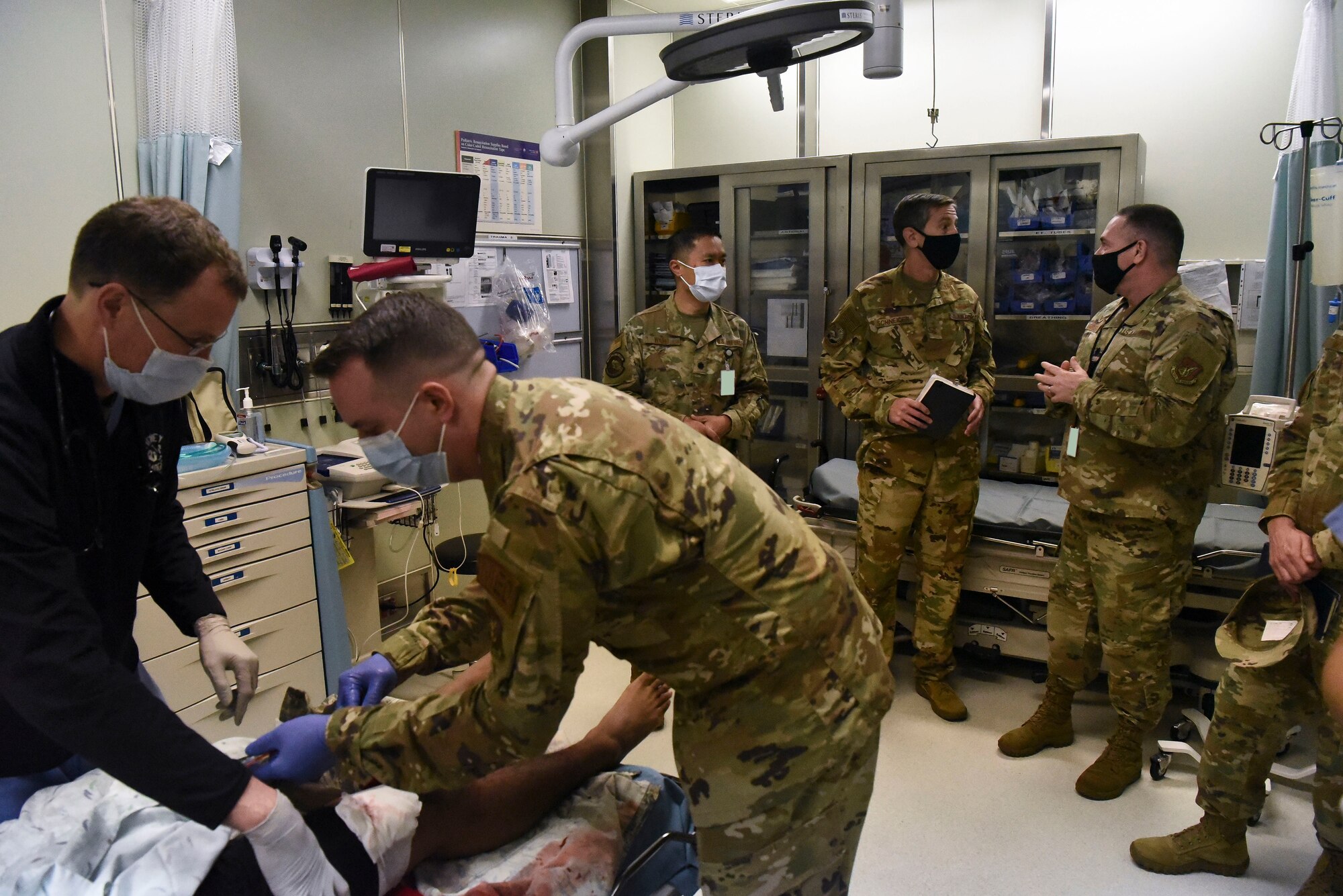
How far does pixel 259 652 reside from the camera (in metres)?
2.73

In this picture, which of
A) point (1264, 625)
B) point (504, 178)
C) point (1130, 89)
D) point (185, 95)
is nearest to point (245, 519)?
point (185, 95)

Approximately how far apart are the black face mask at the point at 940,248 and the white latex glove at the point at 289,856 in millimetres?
2588

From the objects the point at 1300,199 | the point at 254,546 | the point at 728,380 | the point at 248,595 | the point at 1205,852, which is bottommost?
the point at 1205,852

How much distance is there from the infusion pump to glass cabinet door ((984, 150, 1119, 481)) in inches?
45.6

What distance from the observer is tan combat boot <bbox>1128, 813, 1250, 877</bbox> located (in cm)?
229

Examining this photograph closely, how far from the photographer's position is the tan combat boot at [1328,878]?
208cm

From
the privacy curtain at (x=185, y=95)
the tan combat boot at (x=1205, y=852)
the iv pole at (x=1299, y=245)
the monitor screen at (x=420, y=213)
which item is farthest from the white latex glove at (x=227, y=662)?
the iv pole at (x=1299, y=245)

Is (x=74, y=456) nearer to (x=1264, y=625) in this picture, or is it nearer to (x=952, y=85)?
(x=1264, y=625)

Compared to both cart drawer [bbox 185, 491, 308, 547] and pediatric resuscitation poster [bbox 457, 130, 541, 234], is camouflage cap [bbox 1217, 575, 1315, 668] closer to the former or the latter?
cart drawer [bbox 185, 491, 308, 547]

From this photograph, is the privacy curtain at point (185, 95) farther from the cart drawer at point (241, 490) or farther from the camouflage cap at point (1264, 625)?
the camouflage cap at point (1264, 625)

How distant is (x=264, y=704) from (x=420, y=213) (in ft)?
5.72

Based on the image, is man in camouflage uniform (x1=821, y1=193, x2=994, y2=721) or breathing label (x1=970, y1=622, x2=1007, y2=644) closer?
man in camouflage uniform (x1=821, y1=193, x2=994, y2=721)

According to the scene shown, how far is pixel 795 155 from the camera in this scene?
452 cm

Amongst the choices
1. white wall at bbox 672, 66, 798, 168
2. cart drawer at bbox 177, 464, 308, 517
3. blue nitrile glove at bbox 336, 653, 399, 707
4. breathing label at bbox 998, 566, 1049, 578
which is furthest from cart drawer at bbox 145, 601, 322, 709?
white wall at bbox 672, 66, 798, 168
